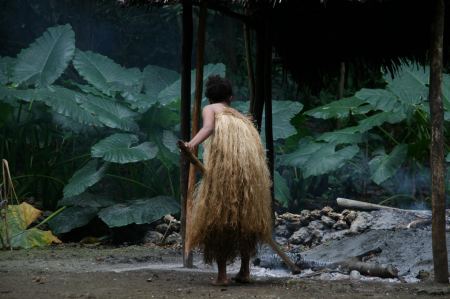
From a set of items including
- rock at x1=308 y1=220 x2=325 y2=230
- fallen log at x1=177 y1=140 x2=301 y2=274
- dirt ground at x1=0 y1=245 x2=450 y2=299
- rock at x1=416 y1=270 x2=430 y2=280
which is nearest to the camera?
dirt ground at x1=0 y1=245 x2=450 y2=299

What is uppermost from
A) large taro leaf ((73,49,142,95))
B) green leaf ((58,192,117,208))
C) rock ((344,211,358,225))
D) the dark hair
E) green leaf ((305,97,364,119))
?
large taro leaf ((73,49,142,95))

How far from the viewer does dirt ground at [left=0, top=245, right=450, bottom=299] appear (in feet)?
20.8

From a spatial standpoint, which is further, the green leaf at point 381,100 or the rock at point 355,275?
the green leaf at point 381,100

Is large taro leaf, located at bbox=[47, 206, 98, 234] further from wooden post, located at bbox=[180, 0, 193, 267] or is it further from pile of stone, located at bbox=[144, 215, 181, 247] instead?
wooden post, located at bbox=[180, 0, 193, 267]

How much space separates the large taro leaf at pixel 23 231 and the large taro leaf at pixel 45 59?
2.49 m

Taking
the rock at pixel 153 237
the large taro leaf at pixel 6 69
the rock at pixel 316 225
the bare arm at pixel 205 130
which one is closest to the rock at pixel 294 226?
the rock at pixel 316 225

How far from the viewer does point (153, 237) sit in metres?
11.7

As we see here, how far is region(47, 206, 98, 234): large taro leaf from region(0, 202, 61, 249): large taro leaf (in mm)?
282

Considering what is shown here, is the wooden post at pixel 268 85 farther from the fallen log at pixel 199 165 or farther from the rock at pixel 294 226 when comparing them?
the rock at pixel 294 226

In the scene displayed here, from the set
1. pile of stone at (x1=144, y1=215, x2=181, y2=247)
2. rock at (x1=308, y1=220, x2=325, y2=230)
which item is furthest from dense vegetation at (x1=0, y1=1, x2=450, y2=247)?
rock at (x1=308, y1=220, x2=325, y2=230)

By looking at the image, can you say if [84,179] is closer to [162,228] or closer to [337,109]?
[162,228]

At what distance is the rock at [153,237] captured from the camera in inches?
455

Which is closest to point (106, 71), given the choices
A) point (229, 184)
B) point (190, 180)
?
point (190, 180)

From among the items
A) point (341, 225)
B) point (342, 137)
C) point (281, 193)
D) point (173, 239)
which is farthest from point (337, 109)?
point (173, 239)
